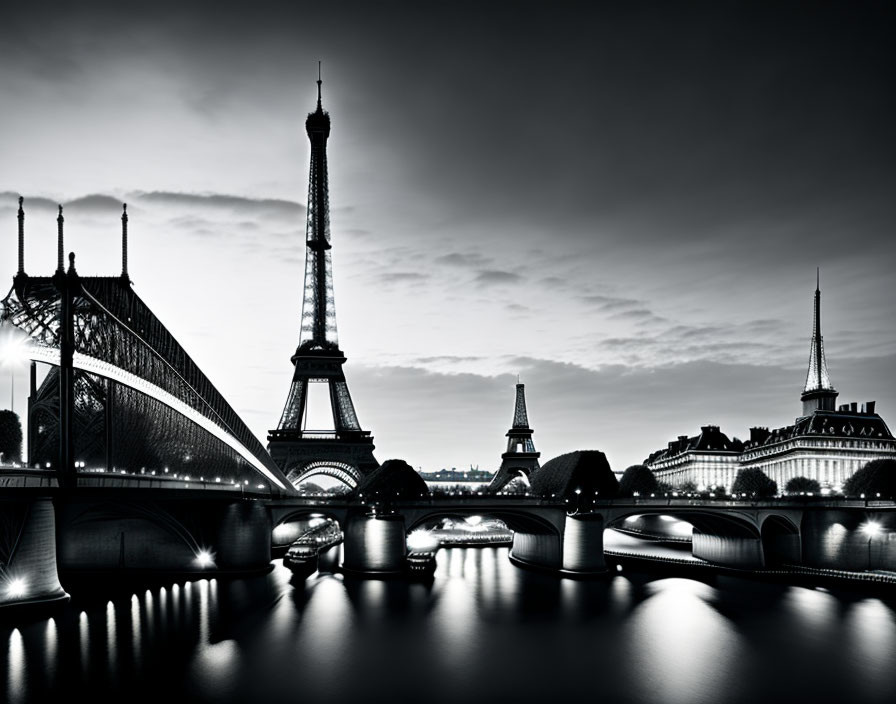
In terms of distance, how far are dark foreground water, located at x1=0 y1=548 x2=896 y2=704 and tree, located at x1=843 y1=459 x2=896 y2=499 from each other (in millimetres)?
22035

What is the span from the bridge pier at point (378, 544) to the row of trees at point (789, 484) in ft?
154

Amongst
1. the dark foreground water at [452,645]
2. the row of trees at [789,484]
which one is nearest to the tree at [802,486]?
the row of trees at [789,484]

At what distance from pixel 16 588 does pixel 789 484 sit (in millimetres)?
119480

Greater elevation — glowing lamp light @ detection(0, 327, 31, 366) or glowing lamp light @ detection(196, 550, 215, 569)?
glowing lamp light @ detection(0, 327, 31, 366)

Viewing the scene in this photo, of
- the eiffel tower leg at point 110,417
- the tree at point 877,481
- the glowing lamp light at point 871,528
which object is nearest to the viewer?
the eiffel tower leg at point 110,417

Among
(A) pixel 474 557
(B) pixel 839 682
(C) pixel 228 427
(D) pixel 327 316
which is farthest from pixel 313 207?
(B) pixel 839 682

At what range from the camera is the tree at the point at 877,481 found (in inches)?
3214

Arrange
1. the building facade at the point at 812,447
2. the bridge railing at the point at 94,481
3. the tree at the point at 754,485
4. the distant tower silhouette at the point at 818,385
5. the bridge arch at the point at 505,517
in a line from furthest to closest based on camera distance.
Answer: the distant tower silhouette at the point at 818,385, the building facade at the point at 812,447, the tree at the point at 754,485, the bridge arch at the point at 505,517, the bridge railing at the point at 94,481

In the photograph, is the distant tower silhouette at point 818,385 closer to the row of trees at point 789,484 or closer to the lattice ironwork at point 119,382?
the row of trees at point 789,484

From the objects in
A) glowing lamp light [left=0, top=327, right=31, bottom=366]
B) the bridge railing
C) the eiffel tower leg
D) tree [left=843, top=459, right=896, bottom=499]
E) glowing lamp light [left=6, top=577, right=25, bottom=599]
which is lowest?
glowing lamp light [left=6, top=577, right=25, bottom=599]

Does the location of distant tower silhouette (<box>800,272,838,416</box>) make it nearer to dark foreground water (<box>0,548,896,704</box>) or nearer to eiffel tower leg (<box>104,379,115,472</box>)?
dark foreground water (<box>0,548,896,704</box>)

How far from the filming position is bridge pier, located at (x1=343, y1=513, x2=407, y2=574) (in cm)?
7056

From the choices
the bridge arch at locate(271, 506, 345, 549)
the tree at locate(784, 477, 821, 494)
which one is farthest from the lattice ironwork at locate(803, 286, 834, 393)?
the bridge arch at locate(271, 506, 345, 549)

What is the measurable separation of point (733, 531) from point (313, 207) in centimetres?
9984
